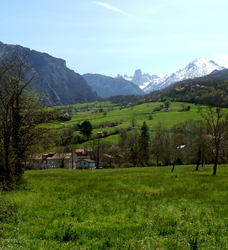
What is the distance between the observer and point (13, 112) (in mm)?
20906

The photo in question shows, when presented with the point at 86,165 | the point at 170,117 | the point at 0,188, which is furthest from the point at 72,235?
the point at 170,117

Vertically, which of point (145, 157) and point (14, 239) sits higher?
point (14, 239)

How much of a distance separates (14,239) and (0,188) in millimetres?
10815

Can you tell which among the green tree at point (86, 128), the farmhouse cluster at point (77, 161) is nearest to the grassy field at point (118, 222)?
the farmhouse cluster at point (77, 161)

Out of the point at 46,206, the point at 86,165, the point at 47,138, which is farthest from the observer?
the point at 86,165

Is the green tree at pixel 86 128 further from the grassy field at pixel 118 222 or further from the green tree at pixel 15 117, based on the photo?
the grassy field at pixel 118 222

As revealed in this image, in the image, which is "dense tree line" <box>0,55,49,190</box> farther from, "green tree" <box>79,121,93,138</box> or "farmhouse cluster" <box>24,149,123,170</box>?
"green tree" <box>79,121,93,138</box>

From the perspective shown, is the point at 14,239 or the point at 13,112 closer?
the point at 14,239

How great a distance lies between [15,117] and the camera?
2123 centimetres

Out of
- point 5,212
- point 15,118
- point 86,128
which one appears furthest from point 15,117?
point 86,128

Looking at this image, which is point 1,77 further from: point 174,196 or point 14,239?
point 174,196

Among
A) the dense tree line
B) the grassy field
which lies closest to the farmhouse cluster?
the dense tree line

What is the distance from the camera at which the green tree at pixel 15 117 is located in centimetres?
1961

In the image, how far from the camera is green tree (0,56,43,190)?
19.6 meters
